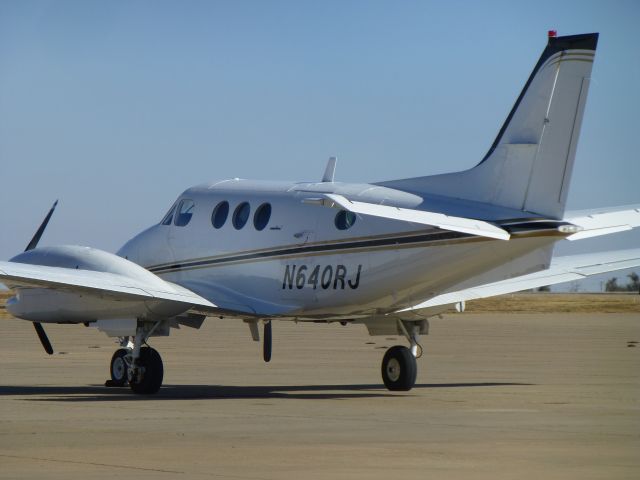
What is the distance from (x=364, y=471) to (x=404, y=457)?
114 cm

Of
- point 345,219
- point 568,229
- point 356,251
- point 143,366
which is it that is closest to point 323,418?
point 356,251

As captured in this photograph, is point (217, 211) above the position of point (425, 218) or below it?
above

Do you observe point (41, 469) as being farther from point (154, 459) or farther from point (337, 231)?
point (337, 231)

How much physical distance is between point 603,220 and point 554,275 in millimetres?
4275

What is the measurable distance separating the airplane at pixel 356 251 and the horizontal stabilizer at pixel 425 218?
3cm

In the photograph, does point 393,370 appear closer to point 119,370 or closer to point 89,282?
point 119,370

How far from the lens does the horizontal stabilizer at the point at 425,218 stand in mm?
18469

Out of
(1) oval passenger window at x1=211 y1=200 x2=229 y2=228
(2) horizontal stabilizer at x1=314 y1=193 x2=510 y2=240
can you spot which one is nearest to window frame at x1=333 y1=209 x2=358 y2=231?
(2) horizontal stabilizer at x1=314 y1=193 x2=510 y2=240

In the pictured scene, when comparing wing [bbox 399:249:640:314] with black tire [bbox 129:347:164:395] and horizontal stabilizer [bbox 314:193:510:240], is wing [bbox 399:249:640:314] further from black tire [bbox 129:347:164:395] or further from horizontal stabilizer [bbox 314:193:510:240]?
black tire [bbox 129:347:164:395]

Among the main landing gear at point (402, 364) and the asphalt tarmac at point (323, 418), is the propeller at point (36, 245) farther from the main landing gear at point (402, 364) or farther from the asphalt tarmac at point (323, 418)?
the main landing gear at point (402, 364)

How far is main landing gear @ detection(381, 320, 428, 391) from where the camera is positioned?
76.5 ft

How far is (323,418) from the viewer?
1791 centimetres

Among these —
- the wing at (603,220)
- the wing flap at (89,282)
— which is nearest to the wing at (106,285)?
the wing flap at (89,282)

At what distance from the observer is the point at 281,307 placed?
22.7 m
